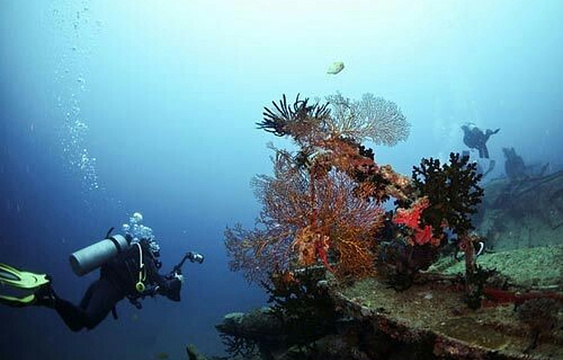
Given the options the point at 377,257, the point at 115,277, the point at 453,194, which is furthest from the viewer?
the point at 115,277

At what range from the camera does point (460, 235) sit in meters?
5.47

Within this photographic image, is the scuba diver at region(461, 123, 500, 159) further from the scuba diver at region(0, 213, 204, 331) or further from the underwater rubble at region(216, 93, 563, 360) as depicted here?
the scuba diver at region(0, 213, 204, 331)

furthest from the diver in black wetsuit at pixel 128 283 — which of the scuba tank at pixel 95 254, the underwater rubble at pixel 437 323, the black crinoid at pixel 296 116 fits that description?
the black crinoid at pixel 296 116

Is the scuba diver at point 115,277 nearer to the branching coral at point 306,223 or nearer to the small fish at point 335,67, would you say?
the branching coral at point 306,223

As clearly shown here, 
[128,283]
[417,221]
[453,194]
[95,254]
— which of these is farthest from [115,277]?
[453,194]

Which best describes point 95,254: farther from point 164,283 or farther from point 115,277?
point 164,283

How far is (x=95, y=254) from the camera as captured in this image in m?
9.63

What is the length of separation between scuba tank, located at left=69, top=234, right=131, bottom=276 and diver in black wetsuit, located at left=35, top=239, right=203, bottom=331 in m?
0.18

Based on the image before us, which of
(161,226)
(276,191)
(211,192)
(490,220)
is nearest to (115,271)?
(276,191)

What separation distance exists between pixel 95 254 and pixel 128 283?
107 centimetres

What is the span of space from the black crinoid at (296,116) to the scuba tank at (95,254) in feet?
19.4

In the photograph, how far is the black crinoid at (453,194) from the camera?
5.34 m

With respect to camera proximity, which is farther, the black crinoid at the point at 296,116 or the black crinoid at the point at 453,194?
the black crinoid at the point at 296,116

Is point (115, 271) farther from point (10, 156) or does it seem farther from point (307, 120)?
point (10, 156)
